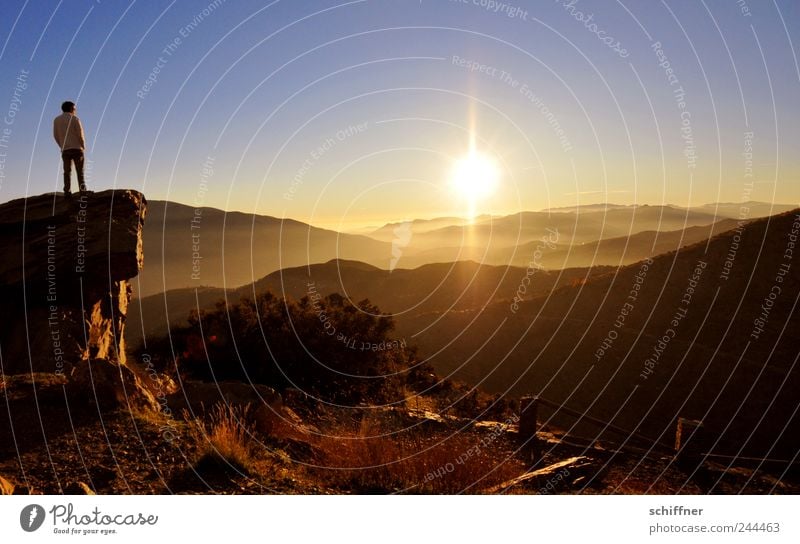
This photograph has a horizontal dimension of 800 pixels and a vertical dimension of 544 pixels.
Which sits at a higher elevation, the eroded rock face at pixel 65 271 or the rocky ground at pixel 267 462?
the eroded rock face at pixel 65 271

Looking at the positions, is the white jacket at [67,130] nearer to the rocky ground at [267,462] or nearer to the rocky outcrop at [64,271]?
the rocky outcrop at [64,271]

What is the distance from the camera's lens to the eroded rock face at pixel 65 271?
17.4 metres

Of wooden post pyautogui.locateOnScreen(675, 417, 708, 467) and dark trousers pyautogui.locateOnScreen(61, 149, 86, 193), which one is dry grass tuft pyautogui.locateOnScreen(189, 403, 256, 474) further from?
wooden post pyautogui.locateOnScreen(675, 417, 708, 467)

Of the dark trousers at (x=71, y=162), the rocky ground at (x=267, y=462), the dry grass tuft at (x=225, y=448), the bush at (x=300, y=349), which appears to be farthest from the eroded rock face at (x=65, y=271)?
the dry grass tuft at (x=225, y=448)

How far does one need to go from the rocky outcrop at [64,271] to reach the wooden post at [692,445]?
15.6 metres

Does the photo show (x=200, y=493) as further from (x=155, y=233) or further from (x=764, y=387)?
(x=155, y=233)

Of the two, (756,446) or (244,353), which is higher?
(244,353)

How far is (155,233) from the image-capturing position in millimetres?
148875

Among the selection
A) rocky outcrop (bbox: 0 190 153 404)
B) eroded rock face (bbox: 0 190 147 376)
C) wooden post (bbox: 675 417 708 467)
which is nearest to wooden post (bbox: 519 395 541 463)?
wooden post (bbox: 675 417 708 467)

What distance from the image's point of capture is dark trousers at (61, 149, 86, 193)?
53.9ft

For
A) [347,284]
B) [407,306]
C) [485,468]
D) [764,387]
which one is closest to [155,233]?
[347,284]

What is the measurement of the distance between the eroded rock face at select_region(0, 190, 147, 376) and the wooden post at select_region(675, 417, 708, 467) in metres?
15.1

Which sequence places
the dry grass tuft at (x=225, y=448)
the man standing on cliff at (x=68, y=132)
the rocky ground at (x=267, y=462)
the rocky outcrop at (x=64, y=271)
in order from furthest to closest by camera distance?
the rocky outcrop at (x=64, y=271)
the man standing on cliff at (x=68, y=132)
the dry grass tuft at (x=225, y=448)
the rocky ground at (x=267, y=462)

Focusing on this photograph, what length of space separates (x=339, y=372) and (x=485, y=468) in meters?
12.7
